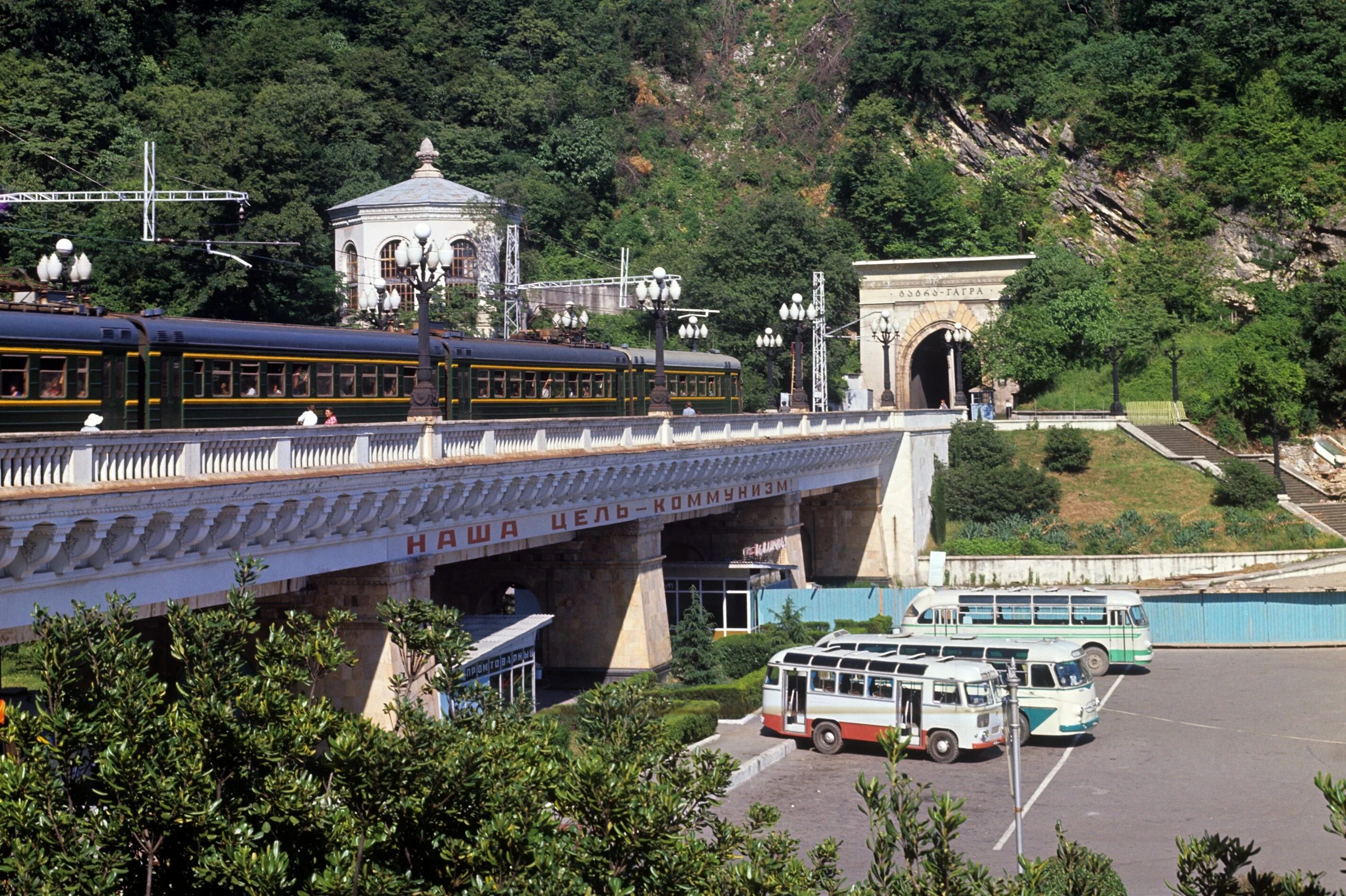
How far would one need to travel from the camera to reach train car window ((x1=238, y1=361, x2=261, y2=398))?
27859 mm

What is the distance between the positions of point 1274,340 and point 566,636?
142 ft

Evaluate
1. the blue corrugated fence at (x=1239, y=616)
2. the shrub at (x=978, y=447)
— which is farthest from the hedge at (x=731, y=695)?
the shrub at (x=978, y=447)

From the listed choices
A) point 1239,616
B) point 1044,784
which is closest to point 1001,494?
point 1239,616

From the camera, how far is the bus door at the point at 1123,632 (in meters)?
38.3

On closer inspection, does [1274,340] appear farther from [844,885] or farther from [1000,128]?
[844,885]

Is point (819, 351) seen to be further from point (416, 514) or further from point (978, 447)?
point (416, 514)

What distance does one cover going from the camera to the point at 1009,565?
52.3m

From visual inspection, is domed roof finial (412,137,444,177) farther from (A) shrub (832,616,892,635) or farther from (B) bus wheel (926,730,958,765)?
(B) bus wheel (926,730,958,765)

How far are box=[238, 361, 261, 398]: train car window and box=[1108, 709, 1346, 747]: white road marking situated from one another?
20.8 meters

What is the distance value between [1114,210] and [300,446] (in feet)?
217

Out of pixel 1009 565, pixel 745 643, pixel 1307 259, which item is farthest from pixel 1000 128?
pixel 745 643

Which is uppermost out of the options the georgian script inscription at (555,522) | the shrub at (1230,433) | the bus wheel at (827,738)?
the shrub at (1230,433)

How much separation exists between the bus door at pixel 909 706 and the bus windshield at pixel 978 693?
0.94m

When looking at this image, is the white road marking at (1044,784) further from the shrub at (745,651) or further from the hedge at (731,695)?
the shrub at (745,651)
